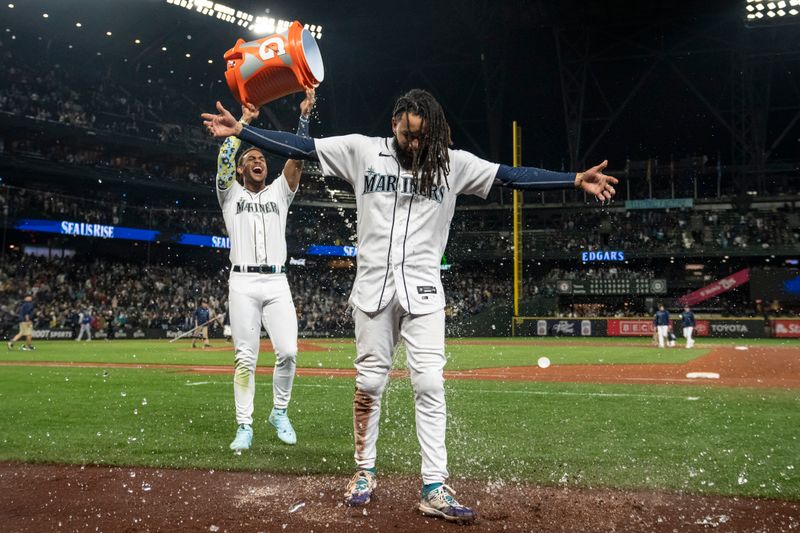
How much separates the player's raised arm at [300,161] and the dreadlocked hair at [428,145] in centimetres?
108

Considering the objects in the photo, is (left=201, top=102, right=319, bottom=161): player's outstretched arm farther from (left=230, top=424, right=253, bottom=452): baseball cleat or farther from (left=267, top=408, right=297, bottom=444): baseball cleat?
(left=267, top=408, right=297, bottom=444): baseball cleat

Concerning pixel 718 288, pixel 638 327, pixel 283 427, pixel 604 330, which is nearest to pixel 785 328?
pixel 638 327

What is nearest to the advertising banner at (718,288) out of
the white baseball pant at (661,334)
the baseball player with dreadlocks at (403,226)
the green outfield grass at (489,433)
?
the white baseball pant at (661,334)

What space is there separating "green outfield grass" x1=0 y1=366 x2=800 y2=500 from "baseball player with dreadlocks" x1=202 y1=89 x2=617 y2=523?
2.94 feet

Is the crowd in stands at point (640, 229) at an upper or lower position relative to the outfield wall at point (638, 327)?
upper

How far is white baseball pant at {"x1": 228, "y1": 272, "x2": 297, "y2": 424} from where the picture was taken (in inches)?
224

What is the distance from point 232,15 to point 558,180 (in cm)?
3492

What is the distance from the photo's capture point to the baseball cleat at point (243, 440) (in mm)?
5367

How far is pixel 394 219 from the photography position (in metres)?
3.97

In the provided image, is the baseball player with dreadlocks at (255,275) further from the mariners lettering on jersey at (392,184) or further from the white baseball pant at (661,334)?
the white baseball pant at (661,334)

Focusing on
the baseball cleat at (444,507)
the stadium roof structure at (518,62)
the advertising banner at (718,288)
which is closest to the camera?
the baseball cleat at (444,507)

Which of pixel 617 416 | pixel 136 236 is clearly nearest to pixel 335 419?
pixel 617 416

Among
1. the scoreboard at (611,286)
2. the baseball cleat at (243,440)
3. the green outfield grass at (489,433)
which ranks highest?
the scoreboard at (611,286)

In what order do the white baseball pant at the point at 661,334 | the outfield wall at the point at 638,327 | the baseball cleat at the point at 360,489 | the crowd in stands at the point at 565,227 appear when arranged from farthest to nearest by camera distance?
the crowd in stands at the point at 565,227
the outfield wall at the point at 638,327
the white baseball pant at the point at 661,334
the baseball cleat at the point at 360,489
